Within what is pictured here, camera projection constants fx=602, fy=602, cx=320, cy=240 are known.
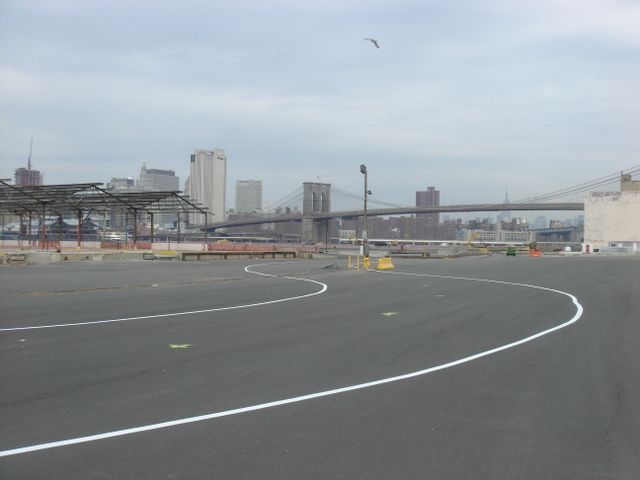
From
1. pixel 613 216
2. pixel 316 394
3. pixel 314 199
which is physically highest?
pixel 314 199

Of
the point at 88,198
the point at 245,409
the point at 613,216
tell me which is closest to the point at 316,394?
the point at 245,409

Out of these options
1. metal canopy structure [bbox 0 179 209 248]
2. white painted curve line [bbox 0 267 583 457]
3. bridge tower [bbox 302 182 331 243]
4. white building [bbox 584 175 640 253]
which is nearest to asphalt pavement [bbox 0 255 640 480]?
white painted curve line [bbox 0 267 583 457]

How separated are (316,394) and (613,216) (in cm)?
11751

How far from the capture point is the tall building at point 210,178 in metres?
160

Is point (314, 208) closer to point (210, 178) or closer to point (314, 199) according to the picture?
point (314, 199)

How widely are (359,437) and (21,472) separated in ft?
9.09

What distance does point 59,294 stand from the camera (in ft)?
58.4

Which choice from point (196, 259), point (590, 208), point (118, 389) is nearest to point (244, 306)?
point (118, 389)

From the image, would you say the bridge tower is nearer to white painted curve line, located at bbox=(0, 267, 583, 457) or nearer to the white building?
the white building

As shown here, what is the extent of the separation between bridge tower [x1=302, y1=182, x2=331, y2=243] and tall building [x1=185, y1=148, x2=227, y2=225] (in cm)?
4145

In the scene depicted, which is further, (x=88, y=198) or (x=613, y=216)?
(x=613, y=216)

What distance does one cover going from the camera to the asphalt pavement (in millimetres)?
4891

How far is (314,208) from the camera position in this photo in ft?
401

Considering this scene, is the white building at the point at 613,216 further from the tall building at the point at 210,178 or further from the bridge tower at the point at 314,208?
the tall building at the point at 210,178
